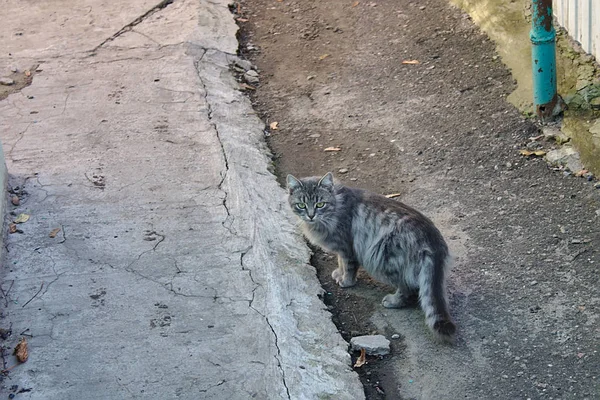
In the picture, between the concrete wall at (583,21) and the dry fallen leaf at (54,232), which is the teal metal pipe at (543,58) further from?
the dry fallen leaf at (54,232)

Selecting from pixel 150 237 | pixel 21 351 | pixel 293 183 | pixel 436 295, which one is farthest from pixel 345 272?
pixel 21 351

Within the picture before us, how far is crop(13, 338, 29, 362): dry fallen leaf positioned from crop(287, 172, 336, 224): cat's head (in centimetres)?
200

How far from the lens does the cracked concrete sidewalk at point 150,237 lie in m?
4.89

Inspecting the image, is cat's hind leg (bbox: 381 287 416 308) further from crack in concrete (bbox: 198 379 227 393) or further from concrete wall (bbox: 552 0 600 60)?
concrete wall (bbox: 552 0 600 60)

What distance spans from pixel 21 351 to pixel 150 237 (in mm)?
1387

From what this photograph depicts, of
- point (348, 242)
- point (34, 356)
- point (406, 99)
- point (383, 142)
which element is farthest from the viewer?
point (406, 99)

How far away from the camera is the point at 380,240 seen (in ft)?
18.5

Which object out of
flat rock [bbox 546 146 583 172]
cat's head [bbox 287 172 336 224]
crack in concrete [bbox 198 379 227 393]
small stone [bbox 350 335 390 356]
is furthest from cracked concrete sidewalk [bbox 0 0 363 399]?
flat rock [bbox 546 146 583 172]

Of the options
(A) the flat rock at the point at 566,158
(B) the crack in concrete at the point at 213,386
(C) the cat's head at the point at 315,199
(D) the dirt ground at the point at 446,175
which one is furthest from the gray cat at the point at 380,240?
(A) the flat rock at the point at 566,158

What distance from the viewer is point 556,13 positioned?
809cm

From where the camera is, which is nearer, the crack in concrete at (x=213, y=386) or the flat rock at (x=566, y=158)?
the crack in concrete at (x=213, y=386)

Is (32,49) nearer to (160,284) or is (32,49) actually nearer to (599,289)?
(160,284)

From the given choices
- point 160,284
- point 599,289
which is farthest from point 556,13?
point 160,284

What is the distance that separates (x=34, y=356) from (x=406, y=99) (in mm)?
4422
